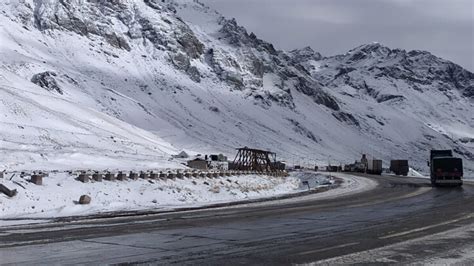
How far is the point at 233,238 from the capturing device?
42.1 ft

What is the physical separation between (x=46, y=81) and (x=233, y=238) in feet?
399

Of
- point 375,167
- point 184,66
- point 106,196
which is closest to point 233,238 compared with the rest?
point 106,196

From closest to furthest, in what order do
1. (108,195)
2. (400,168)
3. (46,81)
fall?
1. (108,195)
2. (400,168)
3. (46,81)

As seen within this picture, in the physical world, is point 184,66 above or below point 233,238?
above

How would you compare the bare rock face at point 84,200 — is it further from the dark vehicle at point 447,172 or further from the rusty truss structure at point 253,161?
the rusty truss structure at point 253,161

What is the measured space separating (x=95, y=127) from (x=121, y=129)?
11475mm

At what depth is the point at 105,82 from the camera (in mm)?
150750

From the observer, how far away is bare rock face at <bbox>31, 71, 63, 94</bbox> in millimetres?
124275

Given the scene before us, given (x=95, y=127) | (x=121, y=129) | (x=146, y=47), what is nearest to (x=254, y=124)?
(x=146, y=47)

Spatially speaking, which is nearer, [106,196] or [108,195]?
[106,196]

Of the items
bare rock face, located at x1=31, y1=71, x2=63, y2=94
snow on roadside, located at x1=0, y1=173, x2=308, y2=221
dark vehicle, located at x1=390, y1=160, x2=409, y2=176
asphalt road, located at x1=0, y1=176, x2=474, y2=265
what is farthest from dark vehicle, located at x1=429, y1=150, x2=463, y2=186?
bare rock face, located at x1=31, y1=71, x2=63, y2=94

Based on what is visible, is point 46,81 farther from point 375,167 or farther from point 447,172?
point 447,172

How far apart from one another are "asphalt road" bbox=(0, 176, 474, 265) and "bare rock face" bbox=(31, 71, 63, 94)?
11255 centimetres

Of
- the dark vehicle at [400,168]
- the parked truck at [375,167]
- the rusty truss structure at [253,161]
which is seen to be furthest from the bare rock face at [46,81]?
the rusty truss structure at [253,161]
